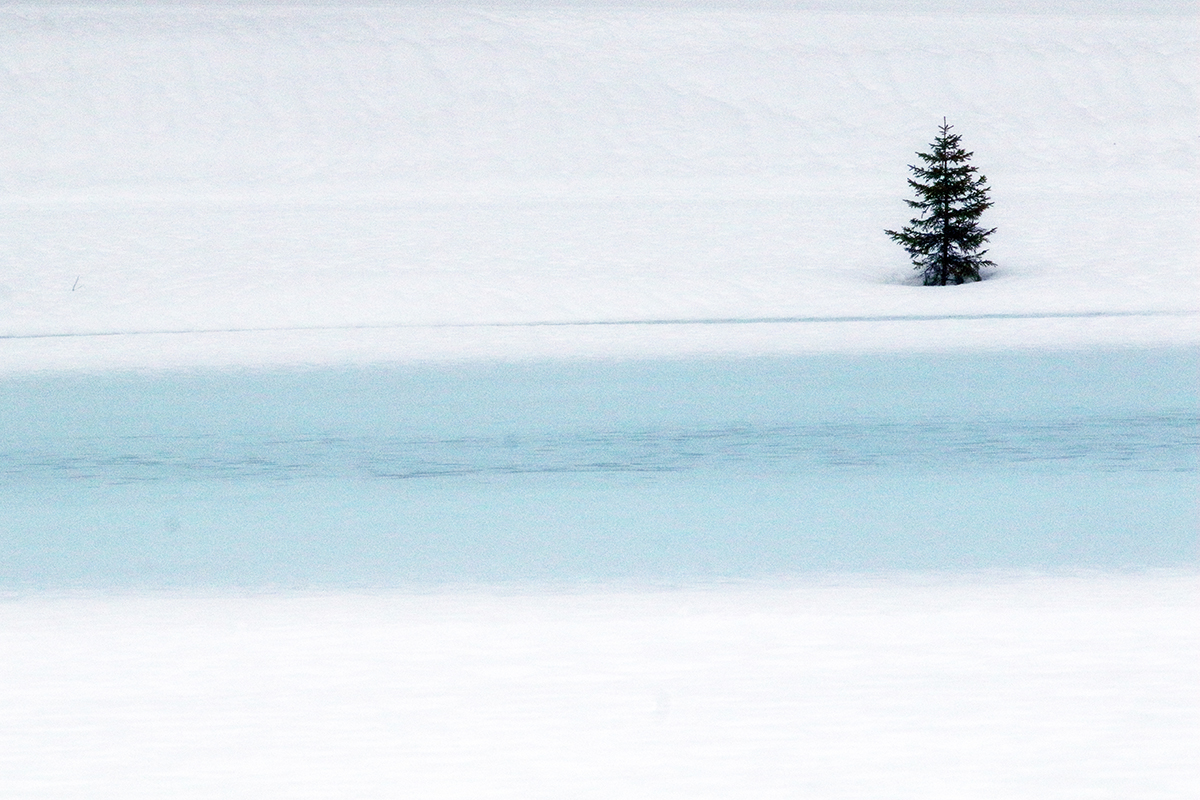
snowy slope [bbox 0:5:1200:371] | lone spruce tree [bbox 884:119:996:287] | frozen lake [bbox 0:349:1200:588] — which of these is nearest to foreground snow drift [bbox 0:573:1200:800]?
frozen lake [bbox 0:349:1200:588]

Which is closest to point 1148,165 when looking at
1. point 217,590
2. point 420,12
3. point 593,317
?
point 593,317

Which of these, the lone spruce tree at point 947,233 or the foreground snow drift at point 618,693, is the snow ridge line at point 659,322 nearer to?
the lone spruce tree at point 947,233

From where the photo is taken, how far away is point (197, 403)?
34.0 ft

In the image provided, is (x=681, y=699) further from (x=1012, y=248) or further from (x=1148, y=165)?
(x=1148, y=165)

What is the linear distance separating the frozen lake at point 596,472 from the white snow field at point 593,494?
1.6 inches

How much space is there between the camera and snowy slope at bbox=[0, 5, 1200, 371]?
15320 millimetres

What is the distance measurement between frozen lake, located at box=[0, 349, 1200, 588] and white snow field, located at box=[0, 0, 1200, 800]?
41 millimetres

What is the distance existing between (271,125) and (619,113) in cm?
779

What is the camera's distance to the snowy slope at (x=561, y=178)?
50.3 feet

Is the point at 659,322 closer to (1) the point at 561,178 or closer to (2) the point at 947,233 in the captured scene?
(2) the point at 947,233

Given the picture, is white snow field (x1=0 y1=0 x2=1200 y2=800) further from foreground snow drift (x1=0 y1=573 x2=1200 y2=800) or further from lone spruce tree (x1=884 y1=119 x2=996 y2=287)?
lone spruce tree (x1=884 y1=119 x2=996 y2=287)

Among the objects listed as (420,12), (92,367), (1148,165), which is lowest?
(92,367)

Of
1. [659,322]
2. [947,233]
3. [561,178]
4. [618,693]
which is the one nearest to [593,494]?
[618,693]

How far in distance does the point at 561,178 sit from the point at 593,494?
68.4 ft
